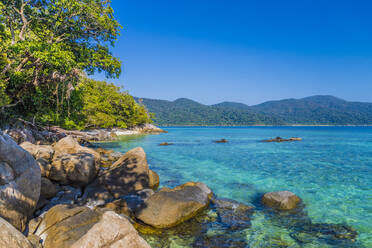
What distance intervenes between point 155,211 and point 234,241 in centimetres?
271

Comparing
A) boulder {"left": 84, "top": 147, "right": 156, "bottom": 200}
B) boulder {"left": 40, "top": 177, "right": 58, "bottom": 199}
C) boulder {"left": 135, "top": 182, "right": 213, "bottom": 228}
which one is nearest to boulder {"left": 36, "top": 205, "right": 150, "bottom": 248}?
boulder {"left": 135, "top": 182, "right": 213, "bottom": 228}

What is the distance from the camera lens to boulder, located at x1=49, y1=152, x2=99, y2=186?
379 inches

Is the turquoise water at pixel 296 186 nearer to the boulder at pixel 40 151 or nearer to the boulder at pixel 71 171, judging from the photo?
the boulder at pixel 71 171

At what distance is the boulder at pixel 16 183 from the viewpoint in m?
4.87

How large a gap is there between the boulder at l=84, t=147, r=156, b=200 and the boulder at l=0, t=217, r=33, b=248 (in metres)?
5.03

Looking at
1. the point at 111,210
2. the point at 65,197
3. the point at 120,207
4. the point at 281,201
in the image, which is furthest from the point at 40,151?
the point at 281,201

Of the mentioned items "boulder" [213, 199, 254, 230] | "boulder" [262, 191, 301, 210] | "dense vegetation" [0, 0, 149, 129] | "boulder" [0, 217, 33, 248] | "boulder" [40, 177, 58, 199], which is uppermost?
"dense vegetation" [0, 0, 149, 129]

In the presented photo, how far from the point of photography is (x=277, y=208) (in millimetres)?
8430

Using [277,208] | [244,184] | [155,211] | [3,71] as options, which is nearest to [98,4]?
[3,71]

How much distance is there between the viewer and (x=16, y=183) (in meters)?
5.17

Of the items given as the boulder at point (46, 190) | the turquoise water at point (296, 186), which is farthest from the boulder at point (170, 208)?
the boulder at point (46, 190)

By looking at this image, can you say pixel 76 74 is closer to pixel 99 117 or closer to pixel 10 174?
pixel 10 174

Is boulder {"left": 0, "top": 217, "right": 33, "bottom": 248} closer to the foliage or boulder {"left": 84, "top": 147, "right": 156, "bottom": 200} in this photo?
boulder {"left": 84, "top": 147, "right": 156, "bottom": 200}

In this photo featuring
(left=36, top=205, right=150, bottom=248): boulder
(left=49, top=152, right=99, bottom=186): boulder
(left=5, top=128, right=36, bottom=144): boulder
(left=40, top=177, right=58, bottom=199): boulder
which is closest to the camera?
(left=36, top=205, right=150, bottom=248): boulder
